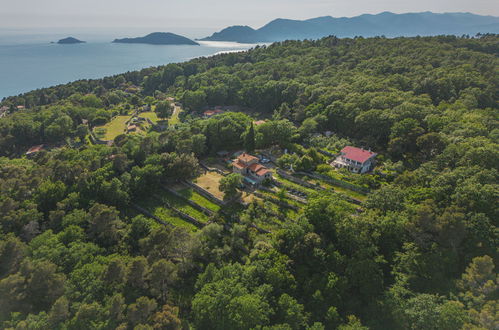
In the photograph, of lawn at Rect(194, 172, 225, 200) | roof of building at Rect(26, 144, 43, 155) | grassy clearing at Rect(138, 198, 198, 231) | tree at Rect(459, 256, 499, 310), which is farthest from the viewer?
roof of building at Rect(26, 144, 43, 155)

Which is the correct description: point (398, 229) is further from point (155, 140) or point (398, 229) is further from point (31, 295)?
point (155, 140)

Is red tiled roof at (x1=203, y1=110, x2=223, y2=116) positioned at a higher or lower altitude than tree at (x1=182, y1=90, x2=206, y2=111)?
lower

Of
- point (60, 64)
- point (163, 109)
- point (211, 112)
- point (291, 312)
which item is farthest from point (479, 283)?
point (60, 64)

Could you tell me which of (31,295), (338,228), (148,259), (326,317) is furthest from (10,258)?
(338,228)

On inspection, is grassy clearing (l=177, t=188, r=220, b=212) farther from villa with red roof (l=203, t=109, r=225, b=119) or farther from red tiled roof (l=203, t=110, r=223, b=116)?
red tiled roof (l=203, t=110, r=223, b=116)

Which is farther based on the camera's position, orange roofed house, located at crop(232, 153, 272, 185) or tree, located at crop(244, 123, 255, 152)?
tree, located at crop(244, 123, 255, 152)

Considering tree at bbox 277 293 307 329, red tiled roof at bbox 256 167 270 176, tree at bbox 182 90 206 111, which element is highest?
tree at bbox 182 90 206 111

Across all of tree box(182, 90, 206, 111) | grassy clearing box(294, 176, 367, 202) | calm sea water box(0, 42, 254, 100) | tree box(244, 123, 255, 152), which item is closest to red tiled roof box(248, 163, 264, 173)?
grassy clearing box(294, 176, 367, 202)
